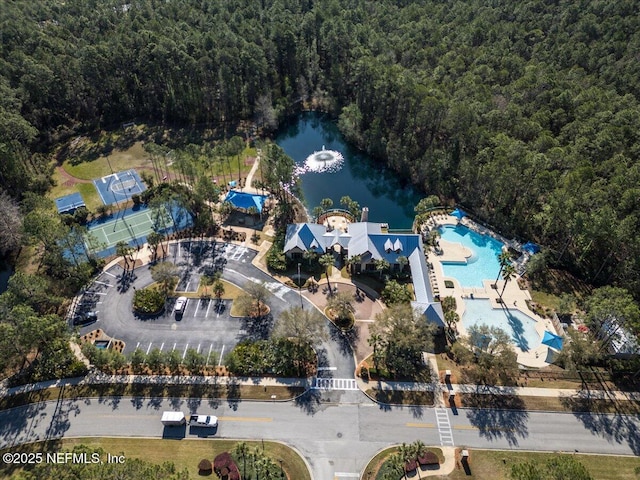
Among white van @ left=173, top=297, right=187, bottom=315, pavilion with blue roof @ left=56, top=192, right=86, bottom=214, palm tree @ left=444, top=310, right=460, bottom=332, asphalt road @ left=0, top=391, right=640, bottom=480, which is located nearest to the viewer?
asphalt road @ left=0, top=391, right=640, bottom=480

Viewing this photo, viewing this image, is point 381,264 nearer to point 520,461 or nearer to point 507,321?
point 507,321

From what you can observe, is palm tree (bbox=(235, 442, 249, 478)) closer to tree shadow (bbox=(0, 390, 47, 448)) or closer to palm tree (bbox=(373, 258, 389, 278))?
tree shadow (bbox=(0, 390, 47, 448))

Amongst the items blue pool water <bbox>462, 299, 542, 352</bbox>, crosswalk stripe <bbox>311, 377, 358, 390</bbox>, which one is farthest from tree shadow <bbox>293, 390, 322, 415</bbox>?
blue pool water <bbox>462, 299, 542, 352</bbox>

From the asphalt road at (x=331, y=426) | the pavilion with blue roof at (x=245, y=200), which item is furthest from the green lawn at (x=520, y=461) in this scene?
the pavilion with blue roof at (x=245, y=200)

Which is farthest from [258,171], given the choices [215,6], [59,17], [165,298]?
[59,17]

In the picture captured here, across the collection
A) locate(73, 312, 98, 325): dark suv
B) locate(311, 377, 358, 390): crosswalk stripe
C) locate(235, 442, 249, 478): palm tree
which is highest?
locate(73, 312, 98, 325): dark suv

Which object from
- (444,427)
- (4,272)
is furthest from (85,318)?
(444,427)
